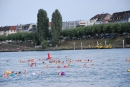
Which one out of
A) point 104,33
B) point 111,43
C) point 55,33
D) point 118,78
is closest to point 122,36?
point 111,43

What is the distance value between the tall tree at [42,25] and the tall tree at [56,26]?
6.81 m

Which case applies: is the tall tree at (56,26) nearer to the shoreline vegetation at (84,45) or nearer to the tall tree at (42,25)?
the shoreline vegetation at (84,45)

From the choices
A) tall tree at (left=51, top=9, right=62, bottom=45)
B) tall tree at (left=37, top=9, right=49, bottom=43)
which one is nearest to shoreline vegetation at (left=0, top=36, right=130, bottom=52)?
tall tree at (left=51, top=9, right=62, bottom=45)

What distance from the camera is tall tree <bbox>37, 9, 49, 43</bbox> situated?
162 m

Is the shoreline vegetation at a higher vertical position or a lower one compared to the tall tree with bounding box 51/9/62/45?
lower

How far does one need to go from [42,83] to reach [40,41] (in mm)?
116423

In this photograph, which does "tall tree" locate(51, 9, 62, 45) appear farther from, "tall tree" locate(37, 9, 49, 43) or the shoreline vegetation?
"tall tree" locate(37, 9, 49, 43)

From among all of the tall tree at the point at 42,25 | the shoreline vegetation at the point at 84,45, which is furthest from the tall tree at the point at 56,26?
the tall tree at the point at 42,25

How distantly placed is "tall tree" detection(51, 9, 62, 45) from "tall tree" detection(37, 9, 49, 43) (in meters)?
6.81

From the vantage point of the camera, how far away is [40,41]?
532 feet

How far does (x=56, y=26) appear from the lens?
518 feet

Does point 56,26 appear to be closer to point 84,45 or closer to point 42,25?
point 42,25

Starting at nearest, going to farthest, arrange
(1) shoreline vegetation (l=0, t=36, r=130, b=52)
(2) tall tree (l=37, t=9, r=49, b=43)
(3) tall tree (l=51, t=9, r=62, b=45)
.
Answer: (1) shoreline vegetation (l=0, t=36, r=130, b=52) < (3) tall tree (l=51, t=9, r=62, b=45) < (2) tall tree (l=37, t=9, r=49, b=43)

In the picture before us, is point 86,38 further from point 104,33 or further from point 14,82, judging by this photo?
point 14,82
